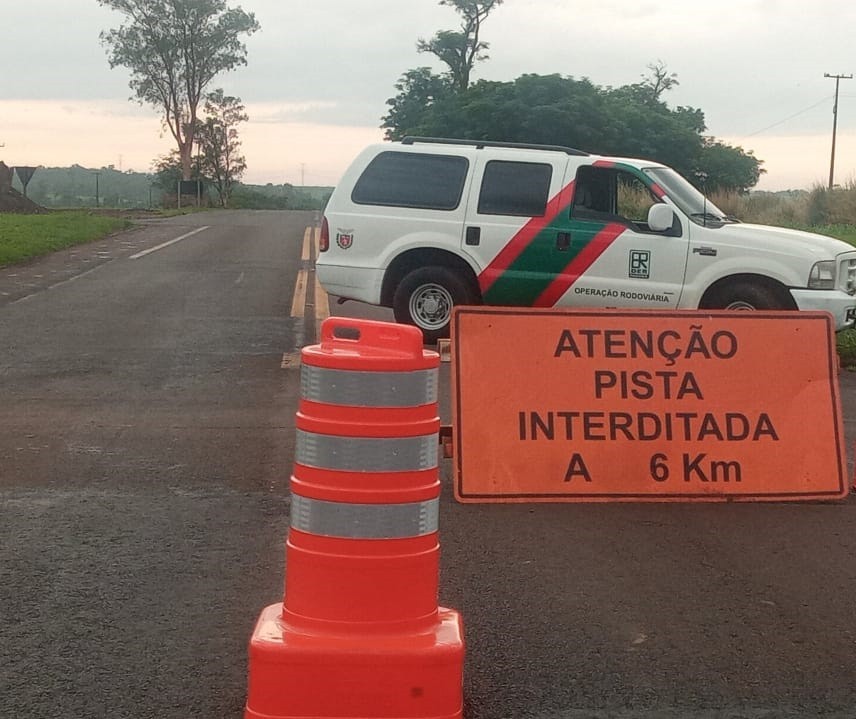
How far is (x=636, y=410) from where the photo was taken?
21.5 feet

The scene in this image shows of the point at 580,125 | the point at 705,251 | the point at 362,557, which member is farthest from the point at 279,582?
the point at 580,125

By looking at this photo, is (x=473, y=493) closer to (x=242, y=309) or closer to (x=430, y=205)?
(x=430, y=205)

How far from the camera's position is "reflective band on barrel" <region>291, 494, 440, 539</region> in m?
3.73

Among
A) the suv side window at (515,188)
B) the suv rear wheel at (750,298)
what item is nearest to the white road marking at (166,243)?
the suv side window at (515,188)

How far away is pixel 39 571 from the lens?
516 centimetres

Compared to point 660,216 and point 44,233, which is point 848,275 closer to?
point 660,216

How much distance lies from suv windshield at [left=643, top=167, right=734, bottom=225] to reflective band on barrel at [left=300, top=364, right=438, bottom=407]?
8.66 m

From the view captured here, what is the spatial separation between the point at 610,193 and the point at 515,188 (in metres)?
0.94

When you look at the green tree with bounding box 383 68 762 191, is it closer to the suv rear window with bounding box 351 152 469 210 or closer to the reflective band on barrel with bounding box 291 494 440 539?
the suv rear window with bounding box 351 152 469 210

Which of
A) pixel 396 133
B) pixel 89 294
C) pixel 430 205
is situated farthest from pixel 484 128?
pixel 430 205

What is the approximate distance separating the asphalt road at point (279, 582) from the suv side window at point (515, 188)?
149 inches

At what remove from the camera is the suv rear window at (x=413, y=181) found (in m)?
12.3

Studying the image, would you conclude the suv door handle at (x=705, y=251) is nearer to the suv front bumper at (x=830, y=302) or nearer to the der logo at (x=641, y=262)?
the der logo at (x=641, y=262)

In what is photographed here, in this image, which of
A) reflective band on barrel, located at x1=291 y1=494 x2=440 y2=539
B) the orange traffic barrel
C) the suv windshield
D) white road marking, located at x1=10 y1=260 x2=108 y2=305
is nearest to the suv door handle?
the suv windshield
